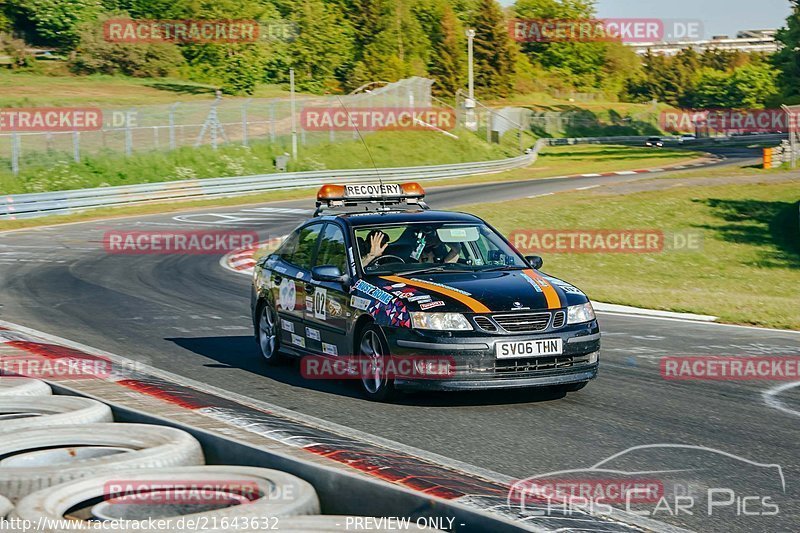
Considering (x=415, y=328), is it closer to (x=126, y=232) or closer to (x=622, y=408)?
(x=622, y=408)

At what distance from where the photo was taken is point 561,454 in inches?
284

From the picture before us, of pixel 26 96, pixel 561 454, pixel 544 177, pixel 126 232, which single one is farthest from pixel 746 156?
pixel 561 454

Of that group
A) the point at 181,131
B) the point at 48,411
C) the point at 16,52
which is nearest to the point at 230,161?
the point at 181,131

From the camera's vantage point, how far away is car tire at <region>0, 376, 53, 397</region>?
24.8 ft

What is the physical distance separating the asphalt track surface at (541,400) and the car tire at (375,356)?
0.12m

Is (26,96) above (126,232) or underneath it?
above

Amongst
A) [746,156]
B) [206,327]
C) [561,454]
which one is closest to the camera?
[561,454]

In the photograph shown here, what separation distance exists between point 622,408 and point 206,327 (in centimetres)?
678

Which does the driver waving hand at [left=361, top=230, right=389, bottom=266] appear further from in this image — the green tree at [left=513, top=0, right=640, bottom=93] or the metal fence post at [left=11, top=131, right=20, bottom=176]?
the green tree at [left=513, top=0, right=640, bottom=93]

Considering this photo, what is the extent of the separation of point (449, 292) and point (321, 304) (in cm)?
164

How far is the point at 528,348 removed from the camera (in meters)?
8.70

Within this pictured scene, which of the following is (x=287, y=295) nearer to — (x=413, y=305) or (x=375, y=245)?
(x=375, y=245)

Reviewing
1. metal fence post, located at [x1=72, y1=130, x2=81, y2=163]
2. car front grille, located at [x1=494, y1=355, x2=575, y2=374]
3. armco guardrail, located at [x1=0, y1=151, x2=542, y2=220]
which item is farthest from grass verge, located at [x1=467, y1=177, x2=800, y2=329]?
metal fence post, located at [x1=72, y1=130, x2=81, y2=163]

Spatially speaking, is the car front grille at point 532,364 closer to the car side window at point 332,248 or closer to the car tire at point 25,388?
the car side window at point 332,248
